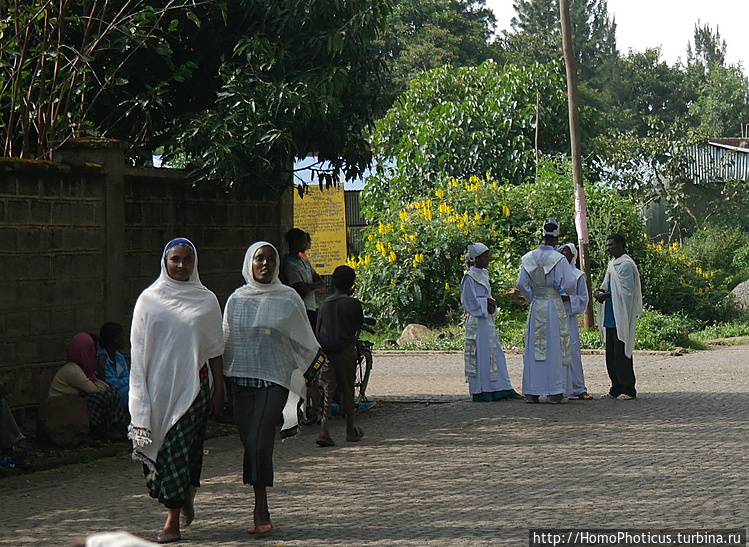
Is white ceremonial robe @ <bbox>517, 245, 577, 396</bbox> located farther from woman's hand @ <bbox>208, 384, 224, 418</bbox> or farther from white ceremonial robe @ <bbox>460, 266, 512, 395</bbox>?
woman's hand @ <bbox>208, 384, 224, 418</bbox>

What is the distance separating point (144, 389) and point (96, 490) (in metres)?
1.93

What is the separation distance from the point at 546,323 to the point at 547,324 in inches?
0.7

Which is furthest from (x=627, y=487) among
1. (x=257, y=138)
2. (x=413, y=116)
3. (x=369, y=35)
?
(x=413, y=116)

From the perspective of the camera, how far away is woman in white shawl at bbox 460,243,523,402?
12.8 metres

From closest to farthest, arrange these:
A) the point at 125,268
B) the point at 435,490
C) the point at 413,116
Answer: the point at 435,490, the point at 125,268, the point at 413,116

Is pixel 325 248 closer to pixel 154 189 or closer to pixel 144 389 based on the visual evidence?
pixel 154 189

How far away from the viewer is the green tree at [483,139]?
27438mm

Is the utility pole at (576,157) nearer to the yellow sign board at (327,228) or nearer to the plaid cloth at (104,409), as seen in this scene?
the yellow sign board at (327,228)

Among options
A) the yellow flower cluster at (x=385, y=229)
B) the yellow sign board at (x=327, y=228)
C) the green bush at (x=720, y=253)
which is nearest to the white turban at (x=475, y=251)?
the yellow flower cluster at (x=385, y=229)

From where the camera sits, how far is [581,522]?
21.2ft

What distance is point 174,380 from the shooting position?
21.2 feet

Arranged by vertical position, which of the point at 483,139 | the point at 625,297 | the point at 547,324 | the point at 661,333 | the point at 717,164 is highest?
the point at 717,164

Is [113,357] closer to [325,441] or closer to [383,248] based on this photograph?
[325,441]

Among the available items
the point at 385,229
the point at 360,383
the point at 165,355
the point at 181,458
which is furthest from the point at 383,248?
the point at 181,458
